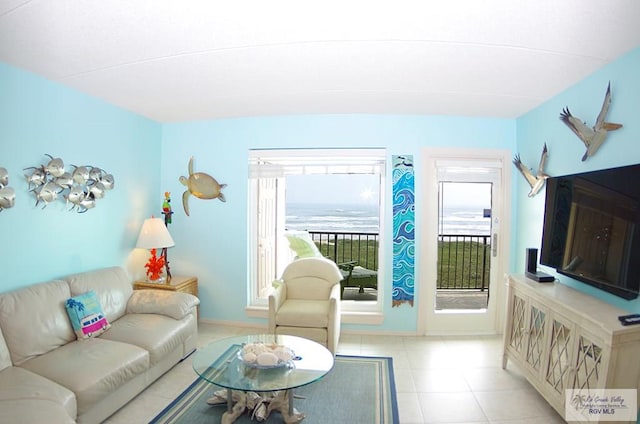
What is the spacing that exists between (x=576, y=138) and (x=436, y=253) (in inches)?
65.4

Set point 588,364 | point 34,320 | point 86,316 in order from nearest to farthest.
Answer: point 588,364, point 34,320, point 86,316

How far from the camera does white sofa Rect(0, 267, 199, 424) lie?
182cm

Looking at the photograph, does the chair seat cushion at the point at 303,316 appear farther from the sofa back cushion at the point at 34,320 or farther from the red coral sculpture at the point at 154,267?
the sofa back cushion at the point at 34,320

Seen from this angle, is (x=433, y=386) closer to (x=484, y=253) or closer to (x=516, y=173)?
(x=484, y=253)

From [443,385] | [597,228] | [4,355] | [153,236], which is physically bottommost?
[443,385]

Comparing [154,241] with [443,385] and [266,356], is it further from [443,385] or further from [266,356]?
[443,385]

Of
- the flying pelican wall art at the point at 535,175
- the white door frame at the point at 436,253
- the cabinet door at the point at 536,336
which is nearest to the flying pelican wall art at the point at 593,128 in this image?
the flying pelican wall art at the point at 535,175

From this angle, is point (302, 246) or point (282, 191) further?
point (282, 191)

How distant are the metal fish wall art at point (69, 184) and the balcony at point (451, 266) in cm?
288

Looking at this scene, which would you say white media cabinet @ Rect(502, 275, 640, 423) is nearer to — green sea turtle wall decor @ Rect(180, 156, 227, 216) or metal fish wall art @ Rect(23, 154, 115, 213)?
green sea turtle wall decor @ Rect(180, 156, 227, 216)

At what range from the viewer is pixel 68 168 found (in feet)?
9.28

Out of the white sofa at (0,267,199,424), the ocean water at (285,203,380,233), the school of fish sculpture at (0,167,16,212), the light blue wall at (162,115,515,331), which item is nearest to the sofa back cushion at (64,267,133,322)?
the white sofa at (0,267,199,424)

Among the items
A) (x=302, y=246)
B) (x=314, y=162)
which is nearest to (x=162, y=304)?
(x=302, y=246)

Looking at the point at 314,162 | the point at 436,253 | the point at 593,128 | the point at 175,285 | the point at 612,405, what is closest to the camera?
the point at 612,405
